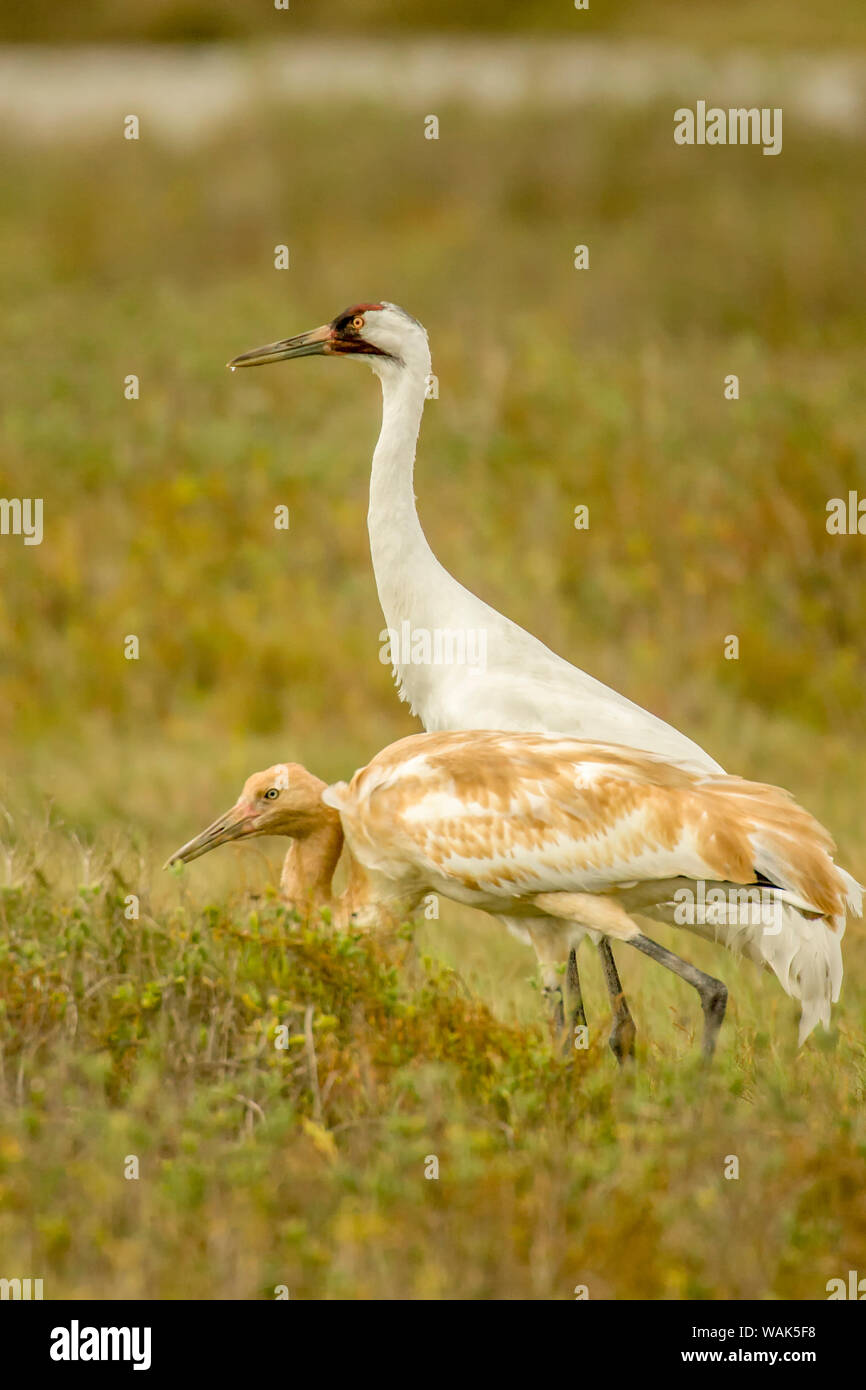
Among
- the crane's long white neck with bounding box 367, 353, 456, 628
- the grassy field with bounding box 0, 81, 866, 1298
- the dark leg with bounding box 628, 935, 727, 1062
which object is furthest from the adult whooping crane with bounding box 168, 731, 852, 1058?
the crane's long white neck with bounding box 367, 353, 456, 628

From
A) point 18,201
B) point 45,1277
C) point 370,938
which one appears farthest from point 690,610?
point 18,201

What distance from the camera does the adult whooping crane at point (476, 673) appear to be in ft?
17.1

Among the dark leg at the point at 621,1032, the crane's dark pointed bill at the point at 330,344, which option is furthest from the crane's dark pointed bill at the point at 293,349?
the dark leg at the point at 621,1032

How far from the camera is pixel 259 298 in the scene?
1477 cm

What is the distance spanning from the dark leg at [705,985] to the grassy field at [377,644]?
0.14 m

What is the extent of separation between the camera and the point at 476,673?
5852 mm

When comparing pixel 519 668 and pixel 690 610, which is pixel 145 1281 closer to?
pixel 519 668

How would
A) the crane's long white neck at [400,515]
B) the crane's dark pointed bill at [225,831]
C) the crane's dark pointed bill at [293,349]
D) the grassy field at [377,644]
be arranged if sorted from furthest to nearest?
the crane's dark pointed bill at [293,349] < the crane's long white neck at [400,515] < the crane's dark pointed bill at [225,831] < the grassy field at [377,644]

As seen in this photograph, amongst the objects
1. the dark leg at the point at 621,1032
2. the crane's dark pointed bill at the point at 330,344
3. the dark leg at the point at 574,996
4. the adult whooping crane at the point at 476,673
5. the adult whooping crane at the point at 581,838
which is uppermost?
the crane's dark pointed bill at the point at 330,344

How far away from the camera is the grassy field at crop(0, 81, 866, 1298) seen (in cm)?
411

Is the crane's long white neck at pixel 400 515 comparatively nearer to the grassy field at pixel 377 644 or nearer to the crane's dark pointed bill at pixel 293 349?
the crane's dark pointed bill at pixel 293 349

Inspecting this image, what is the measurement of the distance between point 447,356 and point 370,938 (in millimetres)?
8200

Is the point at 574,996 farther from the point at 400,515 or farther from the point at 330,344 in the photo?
the point at 330,344

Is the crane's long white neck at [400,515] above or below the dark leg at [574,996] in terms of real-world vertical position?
above
